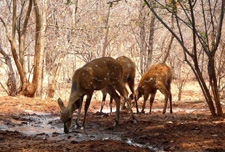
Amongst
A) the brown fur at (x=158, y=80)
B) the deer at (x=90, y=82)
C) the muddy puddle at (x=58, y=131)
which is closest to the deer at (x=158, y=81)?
the brown fur at (x=158, y=80)

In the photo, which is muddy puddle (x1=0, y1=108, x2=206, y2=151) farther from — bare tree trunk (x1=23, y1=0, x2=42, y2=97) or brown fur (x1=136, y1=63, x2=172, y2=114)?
bare tree trunk (x1=23, y1=0, x2=42, y2=97)

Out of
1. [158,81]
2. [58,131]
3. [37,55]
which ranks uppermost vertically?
[37,55]

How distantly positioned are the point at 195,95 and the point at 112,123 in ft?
49.0

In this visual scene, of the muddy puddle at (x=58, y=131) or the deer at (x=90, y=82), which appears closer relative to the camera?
the muddy puddle at (x=58, y=131)

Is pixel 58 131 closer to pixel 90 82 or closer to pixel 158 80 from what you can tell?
pixel 90 82

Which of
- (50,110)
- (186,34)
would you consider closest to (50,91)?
(50,110)

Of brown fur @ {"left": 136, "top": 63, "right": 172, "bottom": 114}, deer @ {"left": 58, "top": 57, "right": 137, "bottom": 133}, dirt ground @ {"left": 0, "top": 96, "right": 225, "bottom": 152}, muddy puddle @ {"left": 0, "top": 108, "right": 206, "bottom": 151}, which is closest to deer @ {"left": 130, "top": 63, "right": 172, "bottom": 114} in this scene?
brown fur @ {"left": 136, "top": 63, "right": 172, "bottom": 114}

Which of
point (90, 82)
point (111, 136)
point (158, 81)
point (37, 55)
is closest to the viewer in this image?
point (111, 136)

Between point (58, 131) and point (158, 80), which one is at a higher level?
point (158, 80)

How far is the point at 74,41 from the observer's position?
15.9 meters

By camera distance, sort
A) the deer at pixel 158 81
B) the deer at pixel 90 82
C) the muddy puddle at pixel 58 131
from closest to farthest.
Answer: the muddy puddle at pixel 58 131
the deer at pixel 90 82
the deer at pixel 158 81

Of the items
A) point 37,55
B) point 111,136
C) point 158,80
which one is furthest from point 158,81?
point 37,55

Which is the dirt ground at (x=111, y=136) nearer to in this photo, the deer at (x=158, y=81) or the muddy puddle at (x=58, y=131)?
the muddy puddle at (x=58, y=131)

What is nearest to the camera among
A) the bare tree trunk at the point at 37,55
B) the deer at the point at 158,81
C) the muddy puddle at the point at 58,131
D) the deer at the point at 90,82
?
the muddy puddle at the point at 58,131
